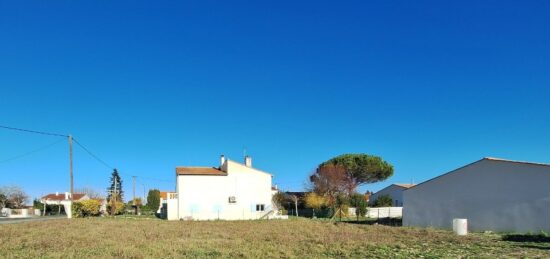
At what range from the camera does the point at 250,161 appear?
6444 cm

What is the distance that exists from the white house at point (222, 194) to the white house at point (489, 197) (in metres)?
20.6

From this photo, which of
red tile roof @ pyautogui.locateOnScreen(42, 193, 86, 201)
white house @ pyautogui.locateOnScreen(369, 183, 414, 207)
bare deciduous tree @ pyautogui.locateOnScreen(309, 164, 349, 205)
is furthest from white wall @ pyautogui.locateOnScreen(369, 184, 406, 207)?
red tile roof @ pyautogui.locateOnScreen(42, 193, 86, 201)

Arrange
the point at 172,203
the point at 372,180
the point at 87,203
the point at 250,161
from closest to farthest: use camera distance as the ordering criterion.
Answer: the point at 172,203
the point at 87,203
the point at 250,161
the point at 372,180

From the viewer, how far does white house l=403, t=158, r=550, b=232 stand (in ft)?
90.0

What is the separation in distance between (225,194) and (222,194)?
31 cm

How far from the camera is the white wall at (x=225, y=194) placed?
49.9 meters

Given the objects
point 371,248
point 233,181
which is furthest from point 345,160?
point 371,248

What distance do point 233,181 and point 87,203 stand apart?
1711 cm

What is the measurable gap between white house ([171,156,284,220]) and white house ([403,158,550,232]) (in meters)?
20.6

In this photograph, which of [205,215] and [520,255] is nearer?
[520,255]

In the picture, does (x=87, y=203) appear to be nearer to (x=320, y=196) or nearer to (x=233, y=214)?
(x=233, y=214)

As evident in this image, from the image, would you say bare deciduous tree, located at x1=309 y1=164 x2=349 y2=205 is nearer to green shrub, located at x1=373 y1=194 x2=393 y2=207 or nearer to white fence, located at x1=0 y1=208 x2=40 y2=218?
green shrub, located at x1=373 y1=194 x2=393 y2=207

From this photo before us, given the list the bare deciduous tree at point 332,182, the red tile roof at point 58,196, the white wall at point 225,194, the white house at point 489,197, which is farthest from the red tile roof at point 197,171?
the red tile roof at point 58,196

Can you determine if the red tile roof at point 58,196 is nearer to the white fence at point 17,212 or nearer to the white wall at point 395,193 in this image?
the white fence at point 17,212
